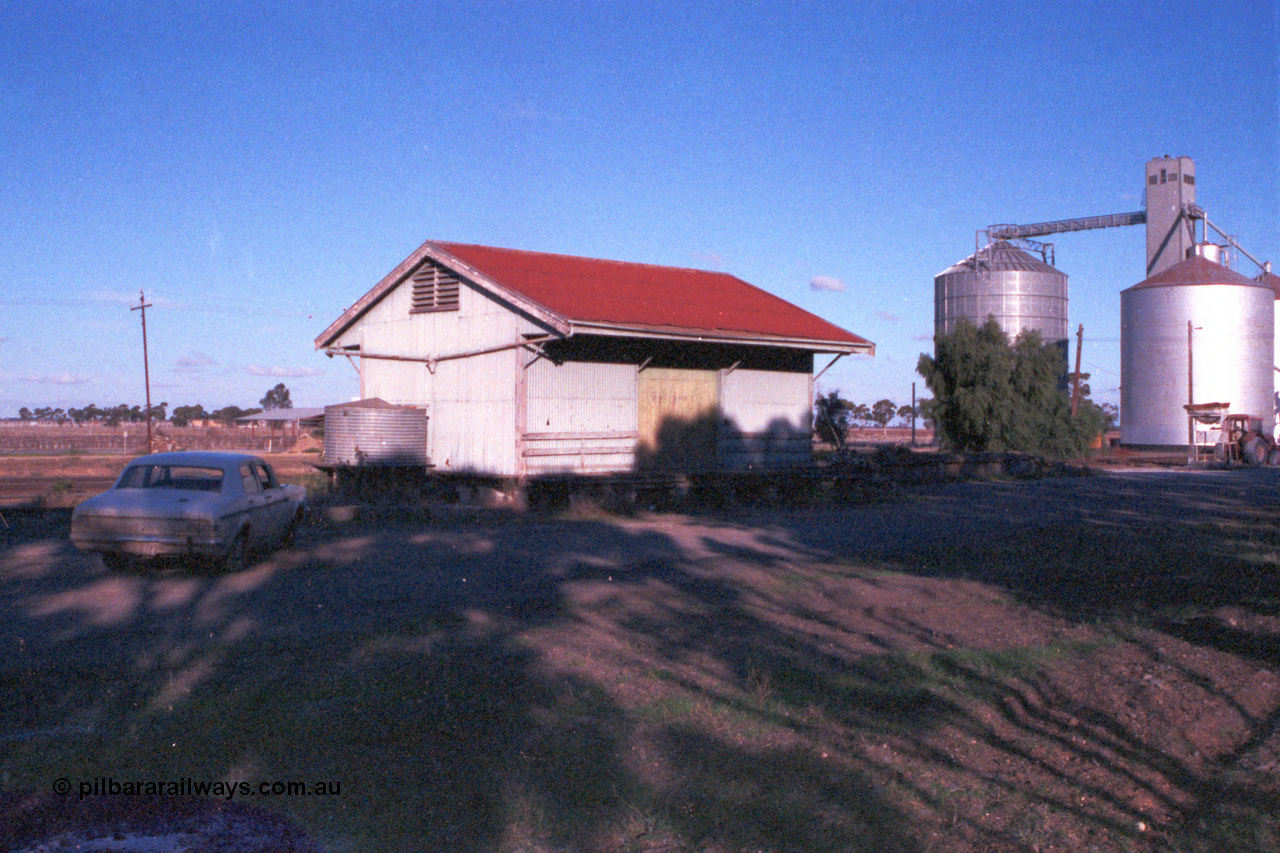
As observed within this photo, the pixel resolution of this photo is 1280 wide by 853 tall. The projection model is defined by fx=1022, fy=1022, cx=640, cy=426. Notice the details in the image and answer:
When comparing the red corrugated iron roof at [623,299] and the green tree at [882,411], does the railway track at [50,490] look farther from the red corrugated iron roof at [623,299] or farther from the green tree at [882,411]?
the green tree at [882,411]

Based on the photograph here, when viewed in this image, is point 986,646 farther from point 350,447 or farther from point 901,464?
point 901,464

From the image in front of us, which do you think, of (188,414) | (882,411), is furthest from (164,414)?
(882,411)

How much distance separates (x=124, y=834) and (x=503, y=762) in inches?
72.4

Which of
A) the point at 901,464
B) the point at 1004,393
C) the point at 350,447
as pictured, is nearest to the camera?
the point at 350,447

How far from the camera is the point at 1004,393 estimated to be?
133ft

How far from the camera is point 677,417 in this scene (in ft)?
73.1

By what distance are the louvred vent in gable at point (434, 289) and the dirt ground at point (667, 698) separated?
947cm

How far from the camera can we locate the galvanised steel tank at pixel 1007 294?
1917 inches

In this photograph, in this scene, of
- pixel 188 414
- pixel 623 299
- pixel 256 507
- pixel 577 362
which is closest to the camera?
pixel 256 507

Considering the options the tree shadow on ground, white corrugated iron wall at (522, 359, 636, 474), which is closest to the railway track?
white corrugated iron wall at (522, 359, 636, 474)

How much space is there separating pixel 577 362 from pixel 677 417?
2914 mm

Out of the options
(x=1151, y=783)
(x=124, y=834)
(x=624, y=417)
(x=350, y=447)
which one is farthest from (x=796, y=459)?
(x=124, y=834)

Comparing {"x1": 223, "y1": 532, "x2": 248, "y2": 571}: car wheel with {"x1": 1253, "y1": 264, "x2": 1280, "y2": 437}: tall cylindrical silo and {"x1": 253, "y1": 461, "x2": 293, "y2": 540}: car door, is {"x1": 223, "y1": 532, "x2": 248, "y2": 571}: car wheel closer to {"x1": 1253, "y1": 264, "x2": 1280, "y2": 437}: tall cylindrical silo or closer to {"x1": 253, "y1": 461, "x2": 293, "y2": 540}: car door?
{"x1": 253, "y1": 461, "x2": 293, "y2": 540}: car door

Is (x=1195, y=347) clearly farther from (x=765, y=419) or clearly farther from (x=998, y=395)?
(x=765, y=419)
